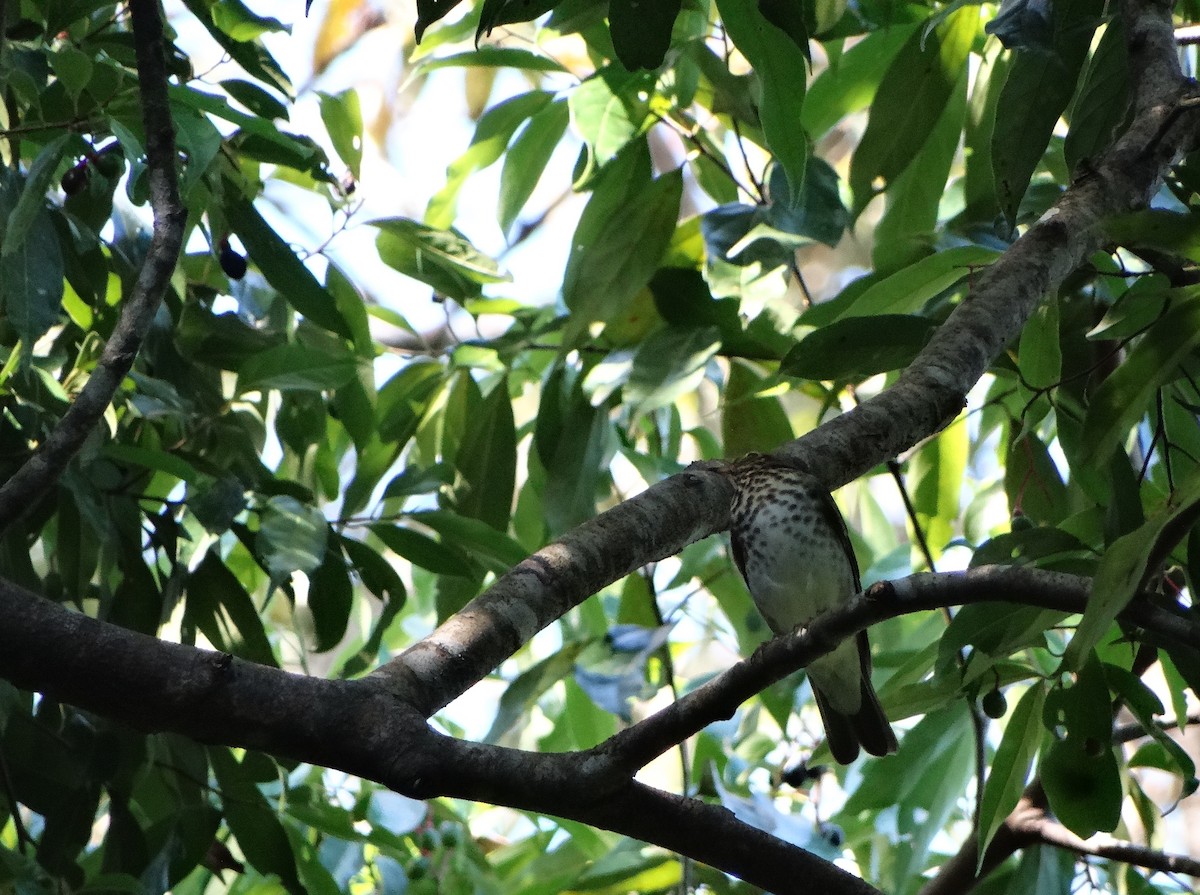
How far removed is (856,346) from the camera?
151cm

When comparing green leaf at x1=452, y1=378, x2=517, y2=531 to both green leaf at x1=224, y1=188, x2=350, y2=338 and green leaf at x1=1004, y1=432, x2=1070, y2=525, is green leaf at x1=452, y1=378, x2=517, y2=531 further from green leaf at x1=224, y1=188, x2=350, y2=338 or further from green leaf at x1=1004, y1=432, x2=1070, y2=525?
green leaf at x1=1004, y1=432, x2=1070, y2=525

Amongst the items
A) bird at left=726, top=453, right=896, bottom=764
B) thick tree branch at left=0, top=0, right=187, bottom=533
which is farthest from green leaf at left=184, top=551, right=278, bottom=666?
bird at left=726, top=453, right=896, bottom=764

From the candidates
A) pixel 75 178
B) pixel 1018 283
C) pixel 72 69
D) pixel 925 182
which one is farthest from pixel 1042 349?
pixel 75 178

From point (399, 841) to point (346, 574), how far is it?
56 centimetres

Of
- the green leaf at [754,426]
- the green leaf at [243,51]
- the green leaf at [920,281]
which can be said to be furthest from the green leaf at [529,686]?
the green leaf at [243,51]

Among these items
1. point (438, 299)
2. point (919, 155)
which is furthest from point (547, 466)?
point (919, 155)

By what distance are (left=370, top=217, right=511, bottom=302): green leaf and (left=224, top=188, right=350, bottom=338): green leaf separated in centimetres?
28

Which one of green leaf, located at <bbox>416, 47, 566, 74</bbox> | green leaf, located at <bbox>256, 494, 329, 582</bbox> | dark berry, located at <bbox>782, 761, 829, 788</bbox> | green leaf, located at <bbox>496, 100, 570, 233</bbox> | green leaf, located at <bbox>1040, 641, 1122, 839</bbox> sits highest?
green leaf, located at <bbox>416, 47, 566, 74</bbox>

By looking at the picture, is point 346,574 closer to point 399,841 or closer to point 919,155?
point 399,841

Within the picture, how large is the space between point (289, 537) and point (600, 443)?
685 mm

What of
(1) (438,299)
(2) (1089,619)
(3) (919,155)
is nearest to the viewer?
(2) (1089,619)

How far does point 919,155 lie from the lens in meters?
2.18

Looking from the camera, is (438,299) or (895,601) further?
(438,299)

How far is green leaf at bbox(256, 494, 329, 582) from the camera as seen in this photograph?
1.56 m
